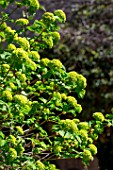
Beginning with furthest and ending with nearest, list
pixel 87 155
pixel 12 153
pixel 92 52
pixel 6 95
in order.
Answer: pixel 92 52 → pixel 87 155 → pixel 6 95 → pixel 12 153

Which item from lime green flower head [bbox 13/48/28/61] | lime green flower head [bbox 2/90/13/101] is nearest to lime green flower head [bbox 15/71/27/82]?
lime green flower head [bbox 2/90/13/101]

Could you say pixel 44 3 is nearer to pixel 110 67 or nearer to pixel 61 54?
pixel 61 54

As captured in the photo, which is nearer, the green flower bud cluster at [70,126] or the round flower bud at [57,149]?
the green flower bud cluster at [70,126]

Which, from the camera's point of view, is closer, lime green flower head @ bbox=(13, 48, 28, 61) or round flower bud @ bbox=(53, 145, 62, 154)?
lime green flower head @ bbox=(13, 48, 28, 61)

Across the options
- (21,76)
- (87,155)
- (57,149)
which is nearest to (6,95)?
(21,76)

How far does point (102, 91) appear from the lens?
18.6 feet

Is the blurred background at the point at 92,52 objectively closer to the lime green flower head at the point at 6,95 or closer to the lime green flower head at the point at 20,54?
the lime green flower head at the point at 6,95

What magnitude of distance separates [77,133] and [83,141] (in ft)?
0.45

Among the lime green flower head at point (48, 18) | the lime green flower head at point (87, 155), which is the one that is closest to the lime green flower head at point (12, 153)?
the lime green flower head at point (87, 155)

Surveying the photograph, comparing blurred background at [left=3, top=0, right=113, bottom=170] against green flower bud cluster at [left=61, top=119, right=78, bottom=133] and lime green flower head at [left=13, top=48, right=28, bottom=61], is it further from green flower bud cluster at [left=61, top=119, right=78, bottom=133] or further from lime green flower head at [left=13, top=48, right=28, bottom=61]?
lime green flower head at [left=13, top=48, right=28, bottom=61]

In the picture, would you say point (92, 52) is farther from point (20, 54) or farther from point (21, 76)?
point (20, 54)

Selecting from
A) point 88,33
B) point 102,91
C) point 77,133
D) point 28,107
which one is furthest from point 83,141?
point 88,33

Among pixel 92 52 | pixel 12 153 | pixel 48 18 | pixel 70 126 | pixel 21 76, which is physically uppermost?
pixel 92 52

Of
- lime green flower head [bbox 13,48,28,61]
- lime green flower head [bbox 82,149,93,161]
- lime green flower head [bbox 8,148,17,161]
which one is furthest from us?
lime green flower head [bbox 82,149,93,161]
